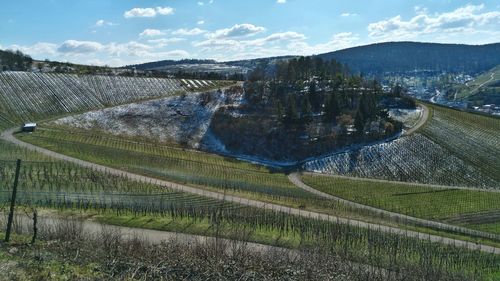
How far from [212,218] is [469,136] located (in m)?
79.2

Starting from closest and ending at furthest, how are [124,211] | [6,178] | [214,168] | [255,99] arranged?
[124,211], [6,178], [214,168], [255,99]

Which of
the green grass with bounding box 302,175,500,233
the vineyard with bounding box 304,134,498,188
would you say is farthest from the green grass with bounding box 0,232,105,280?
the vineyard with bounding box 304,134,498,188

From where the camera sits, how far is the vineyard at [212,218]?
91.1ft

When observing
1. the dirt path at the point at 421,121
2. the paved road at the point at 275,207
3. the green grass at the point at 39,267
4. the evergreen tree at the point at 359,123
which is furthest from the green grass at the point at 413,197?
the green grass at the point at 39,267

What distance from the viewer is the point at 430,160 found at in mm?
84750

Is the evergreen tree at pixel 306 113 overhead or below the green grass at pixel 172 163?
overhead

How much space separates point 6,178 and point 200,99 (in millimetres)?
76469

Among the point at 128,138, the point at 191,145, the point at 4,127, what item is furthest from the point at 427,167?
the point at 4,127

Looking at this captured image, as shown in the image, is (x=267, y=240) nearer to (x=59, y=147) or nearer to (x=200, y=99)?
(x=59, y=147)

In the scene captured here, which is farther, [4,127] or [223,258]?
[4,127]

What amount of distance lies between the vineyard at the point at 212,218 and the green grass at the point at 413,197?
2095 centimetres

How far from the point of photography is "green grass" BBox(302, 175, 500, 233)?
56.1 metres

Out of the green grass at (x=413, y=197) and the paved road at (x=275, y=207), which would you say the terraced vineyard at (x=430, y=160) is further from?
the paved road at (x=275, y=207)

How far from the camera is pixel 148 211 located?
34906mm
